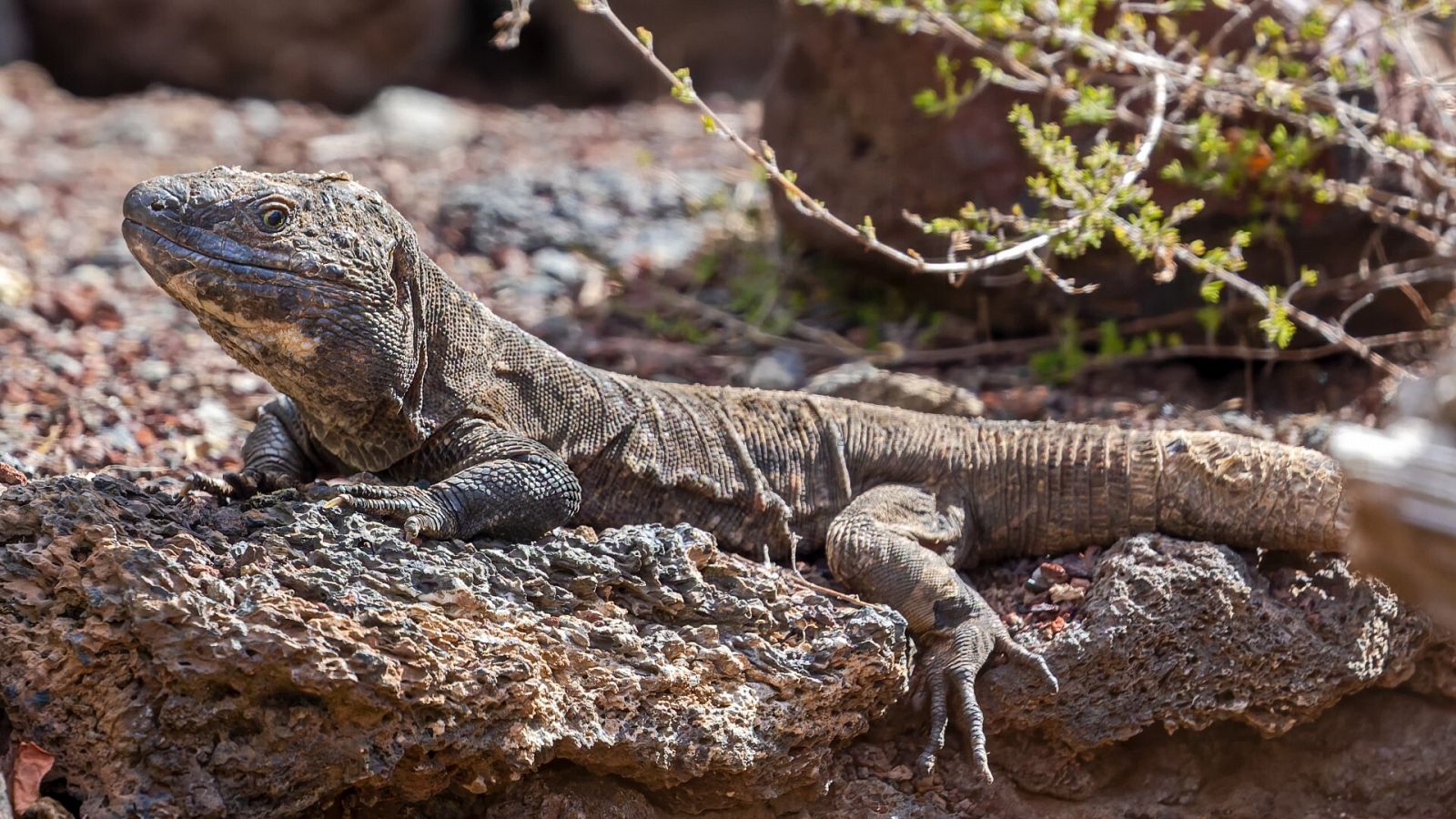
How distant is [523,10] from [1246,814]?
144 inches

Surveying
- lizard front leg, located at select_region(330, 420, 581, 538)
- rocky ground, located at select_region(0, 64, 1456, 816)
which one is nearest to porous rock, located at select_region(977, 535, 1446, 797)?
rocky ground, located at select_region(0, 64, 1456, 816)

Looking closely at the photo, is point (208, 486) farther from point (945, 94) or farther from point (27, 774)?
point (945, 94)

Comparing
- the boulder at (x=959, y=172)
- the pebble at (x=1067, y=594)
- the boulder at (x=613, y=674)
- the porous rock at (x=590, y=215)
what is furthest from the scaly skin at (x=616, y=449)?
the porous rock at (x=590, y=215)

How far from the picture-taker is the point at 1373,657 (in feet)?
15.3

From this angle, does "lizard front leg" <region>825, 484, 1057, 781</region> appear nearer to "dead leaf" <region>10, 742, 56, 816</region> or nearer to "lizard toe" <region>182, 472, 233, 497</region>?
"lizard toe" <region>182, 472, 233, 497</region>

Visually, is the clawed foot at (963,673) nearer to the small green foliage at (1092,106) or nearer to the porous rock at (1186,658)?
the porous rock at (1186,658)

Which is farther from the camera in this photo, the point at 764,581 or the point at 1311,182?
the point at 1311,182

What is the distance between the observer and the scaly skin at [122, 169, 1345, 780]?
415 cm

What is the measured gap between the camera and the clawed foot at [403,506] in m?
3.92

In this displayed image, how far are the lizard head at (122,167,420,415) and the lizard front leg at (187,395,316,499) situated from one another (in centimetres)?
35

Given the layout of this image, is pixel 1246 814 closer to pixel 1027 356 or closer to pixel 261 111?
pixel 1027 356

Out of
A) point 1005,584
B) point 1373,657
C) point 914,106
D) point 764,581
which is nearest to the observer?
point 764,581

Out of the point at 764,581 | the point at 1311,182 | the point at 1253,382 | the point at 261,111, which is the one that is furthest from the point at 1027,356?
the point at 261,111

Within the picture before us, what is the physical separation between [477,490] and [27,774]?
138cm
